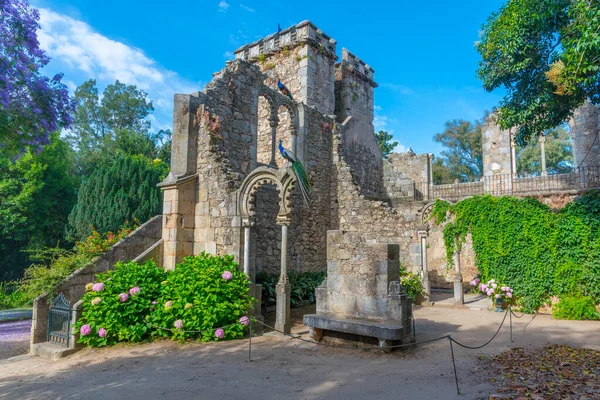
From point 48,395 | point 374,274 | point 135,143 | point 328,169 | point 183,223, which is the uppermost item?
point 135,143

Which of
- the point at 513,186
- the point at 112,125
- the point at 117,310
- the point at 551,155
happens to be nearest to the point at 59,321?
the point at 117,310

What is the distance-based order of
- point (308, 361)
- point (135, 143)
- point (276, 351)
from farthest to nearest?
point (135, 143) → point (276, 351) → point (308, 361)

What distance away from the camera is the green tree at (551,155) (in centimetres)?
2973

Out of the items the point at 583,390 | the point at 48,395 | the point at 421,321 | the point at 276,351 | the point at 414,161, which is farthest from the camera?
the point at 414,161

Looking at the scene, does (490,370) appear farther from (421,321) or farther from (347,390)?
(421,321)

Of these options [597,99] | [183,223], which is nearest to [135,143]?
[183,223]

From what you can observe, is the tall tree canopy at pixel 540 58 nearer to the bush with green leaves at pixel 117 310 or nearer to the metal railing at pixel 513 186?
the metal railing at pixel 513 186

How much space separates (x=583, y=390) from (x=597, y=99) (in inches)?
296

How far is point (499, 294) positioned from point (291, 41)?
11.9m

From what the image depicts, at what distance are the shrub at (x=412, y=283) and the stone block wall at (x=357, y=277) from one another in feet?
15.8

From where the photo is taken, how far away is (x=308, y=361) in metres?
5.90

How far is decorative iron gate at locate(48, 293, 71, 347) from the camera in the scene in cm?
777

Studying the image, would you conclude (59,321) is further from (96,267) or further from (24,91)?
(24,91)

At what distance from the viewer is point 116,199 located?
1700 cm
